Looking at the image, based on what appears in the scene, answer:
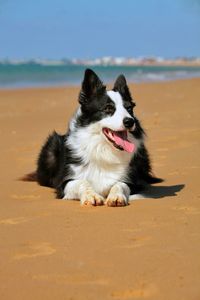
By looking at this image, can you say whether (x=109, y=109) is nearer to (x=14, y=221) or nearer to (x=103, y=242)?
(x=14, y=221)

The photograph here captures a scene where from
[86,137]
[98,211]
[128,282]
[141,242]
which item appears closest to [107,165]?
[86,137]

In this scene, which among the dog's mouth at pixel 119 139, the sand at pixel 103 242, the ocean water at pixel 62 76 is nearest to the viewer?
the sand at pixel 103 242

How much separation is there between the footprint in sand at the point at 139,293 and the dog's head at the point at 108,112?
248 centimetres

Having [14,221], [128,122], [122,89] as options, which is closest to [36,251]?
[14,221]

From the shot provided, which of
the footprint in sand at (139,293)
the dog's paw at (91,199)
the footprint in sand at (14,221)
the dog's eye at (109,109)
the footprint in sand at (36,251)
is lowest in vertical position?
the footprint in sand at (14,221)

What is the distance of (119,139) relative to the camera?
229 inches

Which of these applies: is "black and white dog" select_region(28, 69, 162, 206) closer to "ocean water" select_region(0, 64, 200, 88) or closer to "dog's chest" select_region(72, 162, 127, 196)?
"dog's chest" select_region(72, 162, 127, 196)

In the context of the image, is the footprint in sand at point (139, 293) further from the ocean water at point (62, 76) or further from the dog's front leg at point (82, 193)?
the ocean water at point (62, 76)

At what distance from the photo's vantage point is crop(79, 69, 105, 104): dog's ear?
5828 mm

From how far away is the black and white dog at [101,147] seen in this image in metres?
5.68

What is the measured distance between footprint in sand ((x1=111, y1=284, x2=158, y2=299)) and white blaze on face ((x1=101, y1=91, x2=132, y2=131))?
8.09ft

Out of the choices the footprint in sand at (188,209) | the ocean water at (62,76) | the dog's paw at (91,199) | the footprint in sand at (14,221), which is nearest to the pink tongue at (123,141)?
the dog's paw at (91,199)

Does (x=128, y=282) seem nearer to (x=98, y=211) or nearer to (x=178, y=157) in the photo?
(x=98, y=211)

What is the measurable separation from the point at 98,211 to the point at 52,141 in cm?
202
